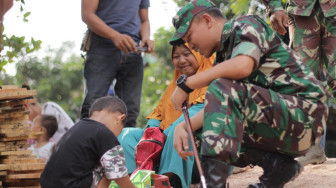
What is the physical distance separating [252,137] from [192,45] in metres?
0.66

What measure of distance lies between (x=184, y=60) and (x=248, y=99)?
78.8 inches

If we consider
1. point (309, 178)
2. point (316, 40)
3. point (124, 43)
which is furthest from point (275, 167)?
point (124, 43)

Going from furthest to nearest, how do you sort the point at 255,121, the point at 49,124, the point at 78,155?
the point at 49,124 → the point at 78,155 → the point at 255,121

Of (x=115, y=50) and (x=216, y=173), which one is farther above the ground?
(x=115, y=50)

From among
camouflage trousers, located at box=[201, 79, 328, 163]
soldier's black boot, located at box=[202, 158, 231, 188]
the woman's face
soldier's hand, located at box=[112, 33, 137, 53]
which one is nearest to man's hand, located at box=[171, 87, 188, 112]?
camouflage trousers, located at box=[201, 79, 328, 163]

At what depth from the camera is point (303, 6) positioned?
4.65m

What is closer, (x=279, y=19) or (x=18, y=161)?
(x=279, y=19)

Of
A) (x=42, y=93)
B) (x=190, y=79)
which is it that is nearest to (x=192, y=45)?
(x=190, y=79)

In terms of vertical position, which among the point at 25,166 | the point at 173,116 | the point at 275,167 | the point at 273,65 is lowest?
the point at 25,166

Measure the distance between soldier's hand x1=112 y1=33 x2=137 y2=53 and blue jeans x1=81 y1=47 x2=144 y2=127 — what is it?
125mm

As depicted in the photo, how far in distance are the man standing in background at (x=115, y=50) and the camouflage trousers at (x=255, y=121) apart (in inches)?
84.3

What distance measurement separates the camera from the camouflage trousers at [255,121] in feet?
9.59

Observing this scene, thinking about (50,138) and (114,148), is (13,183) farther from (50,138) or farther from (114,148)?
(50,138)

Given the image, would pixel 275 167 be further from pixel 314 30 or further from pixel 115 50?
pixel 115 50
